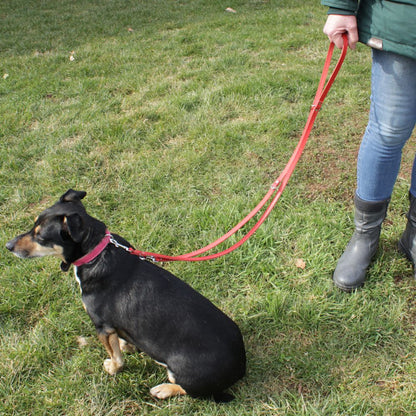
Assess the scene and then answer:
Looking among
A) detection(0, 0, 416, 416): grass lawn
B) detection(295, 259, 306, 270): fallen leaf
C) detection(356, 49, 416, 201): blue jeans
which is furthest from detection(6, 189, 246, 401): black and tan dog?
detection(356, 49, 416, 201): blue jeans

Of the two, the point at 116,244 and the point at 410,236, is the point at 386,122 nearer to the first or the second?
the point at 410,236

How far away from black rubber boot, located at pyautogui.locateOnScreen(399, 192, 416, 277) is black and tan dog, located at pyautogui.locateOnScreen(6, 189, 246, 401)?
4.38 ft

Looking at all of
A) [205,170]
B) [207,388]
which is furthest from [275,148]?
[207,388]

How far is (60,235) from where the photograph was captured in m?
2.00

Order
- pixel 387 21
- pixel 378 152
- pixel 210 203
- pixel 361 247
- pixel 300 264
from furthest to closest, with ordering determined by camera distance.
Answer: pixel 210 203 < pixel 300 264 < pixel 361 247 < pixel 378 152 < pixel 387 21

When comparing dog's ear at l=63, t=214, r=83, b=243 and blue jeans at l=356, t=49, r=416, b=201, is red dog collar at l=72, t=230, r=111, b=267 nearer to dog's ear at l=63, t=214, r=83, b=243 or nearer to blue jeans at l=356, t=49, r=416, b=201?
dog's ear at l=63, t=214, r=83, b=243

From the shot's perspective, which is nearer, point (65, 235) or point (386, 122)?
point (65, 235)

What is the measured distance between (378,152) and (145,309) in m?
1.55

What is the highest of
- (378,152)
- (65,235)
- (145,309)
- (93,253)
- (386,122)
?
(386,122)

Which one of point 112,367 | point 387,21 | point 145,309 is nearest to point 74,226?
point 145,309

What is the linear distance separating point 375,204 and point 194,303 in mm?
1305

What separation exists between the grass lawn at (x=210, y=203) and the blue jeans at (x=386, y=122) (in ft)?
2.01

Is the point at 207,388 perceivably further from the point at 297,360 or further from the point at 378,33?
the point at 378,33

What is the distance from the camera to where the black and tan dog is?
1.92 m
